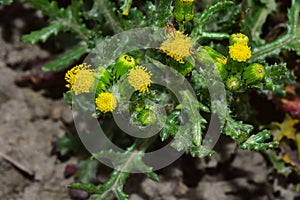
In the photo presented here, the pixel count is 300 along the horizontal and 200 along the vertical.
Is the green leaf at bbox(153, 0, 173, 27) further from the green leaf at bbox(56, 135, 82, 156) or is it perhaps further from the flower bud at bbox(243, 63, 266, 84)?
the green leaf at bbox(56, 135, 82, 156)

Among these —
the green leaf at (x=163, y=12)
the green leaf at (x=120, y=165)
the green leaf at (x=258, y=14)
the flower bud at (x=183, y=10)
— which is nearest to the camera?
the flower bud at (x=183, y=10)

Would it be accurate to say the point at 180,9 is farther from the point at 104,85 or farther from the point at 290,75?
the point at 290,75

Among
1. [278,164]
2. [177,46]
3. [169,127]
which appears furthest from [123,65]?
[278,164]

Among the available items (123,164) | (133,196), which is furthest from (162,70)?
(133,196)

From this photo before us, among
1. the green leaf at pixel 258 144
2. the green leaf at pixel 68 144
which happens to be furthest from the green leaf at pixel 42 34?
the green leaf at pixel 258 144

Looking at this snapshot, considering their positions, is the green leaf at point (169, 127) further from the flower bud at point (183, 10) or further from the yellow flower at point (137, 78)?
the flower bud at point (183, 10)

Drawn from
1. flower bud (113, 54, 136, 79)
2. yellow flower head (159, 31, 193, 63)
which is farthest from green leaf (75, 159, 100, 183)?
yellow flower head (159, 31, 193, 63)
